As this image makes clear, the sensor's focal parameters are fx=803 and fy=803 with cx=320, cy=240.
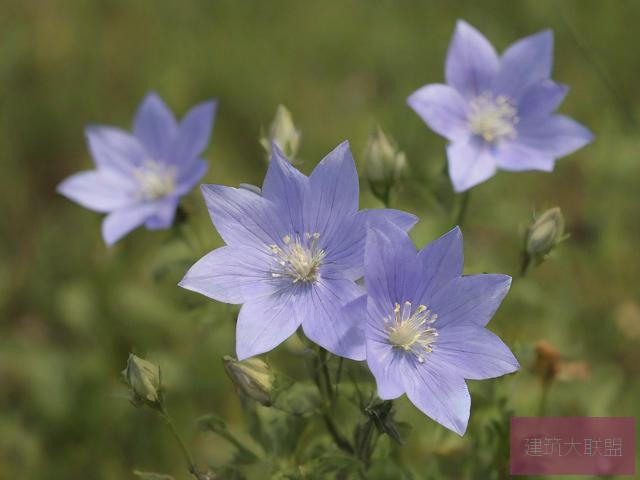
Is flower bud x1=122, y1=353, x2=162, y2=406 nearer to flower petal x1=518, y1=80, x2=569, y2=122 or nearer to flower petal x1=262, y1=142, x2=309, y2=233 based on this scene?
flower petal x1=262, y1=142, x2=309, y2=233

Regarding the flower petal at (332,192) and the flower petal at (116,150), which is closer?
the flower petal at (332,192)

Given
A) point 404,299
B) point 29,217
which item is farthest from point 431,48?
point 404,299

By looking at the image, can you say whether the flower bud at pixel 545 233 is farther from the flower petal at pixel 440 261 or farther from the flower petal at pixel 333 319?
the flower petal at pixel 333 319

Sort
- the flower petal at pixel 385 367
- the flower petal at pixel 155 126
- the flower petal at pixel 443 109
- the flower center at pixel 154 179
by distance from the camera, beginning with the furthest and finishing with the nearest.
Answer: the flower petal at pixel 155 126, the flower center at pixel 154 179, the flower petal at pixel 443 109, the flower petal at pixel 385 367

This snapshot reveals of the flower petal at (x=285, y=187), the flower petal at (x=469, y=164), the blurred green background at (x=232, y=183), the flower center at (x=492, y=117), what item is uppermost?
the flower petal at (x=285, y=187)

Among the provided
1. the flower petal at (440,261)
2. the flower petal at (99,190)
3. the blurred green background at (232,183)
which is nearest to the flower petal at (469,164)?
the blurred green background at (232,183)

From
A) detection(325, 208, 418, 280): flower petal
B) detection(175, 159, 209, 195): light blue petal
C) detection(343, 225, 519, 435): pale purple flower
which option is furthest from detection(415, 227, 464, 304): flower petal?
detection(175, 159, 209, 195): light blue petal

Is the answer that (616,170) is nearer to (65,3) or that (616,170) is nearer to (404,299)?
(404,299)
